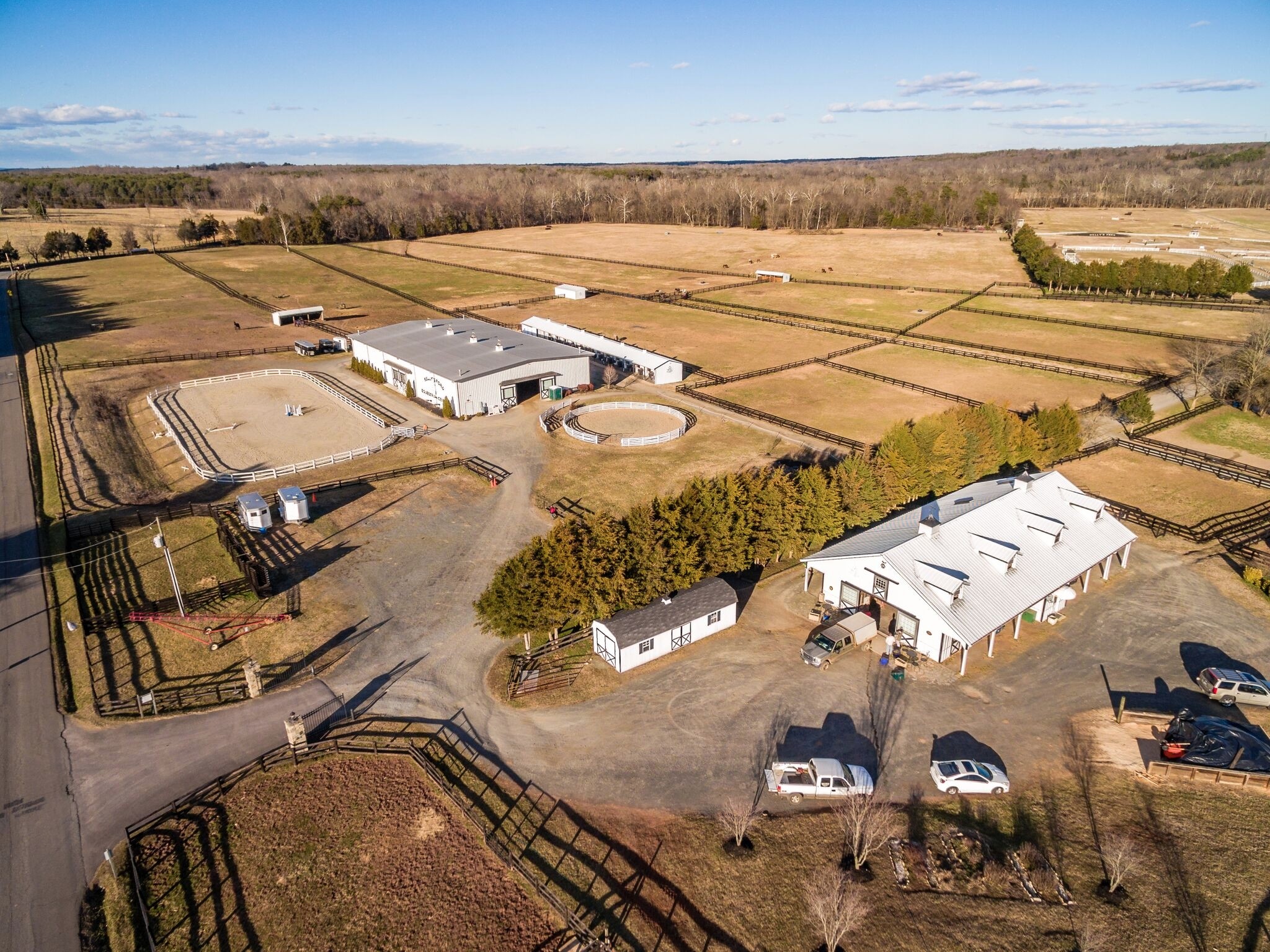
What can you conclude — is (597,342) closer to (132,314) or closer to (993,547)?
(993,547)

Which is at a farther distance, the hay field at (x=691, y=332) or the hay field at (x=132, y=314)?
the hay field at (x=132, y=314)

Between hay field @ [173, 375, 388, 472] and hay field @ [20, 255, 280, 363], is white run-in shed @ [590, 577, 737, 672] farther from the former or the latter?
hay field @ [20, 255, 280, 363]

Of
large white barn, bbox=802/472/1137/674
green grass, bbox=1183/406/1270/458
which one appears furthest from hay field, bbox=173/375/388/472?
green grass, bbox=1183/406/1270/458

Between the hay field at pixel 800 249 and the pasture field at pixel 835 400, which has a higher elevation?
the hay field at pixel 800 249

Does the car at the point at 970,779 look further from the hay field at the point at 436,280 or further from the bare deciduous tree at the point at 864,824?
the hay field at the point at 436,280

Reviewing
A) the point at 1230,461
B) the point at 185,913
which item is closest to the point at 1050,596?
the point at 1230,461

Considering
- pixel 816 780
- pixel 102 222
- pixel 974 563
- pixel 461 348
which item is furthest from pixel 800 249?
pixel 102 222

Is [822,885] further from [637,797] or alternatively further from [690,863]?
[637,797]

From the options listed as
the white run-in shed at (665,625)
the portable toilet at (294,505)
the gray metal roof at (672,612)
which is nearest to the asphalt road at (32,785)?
the portable toilet at (294,505)
